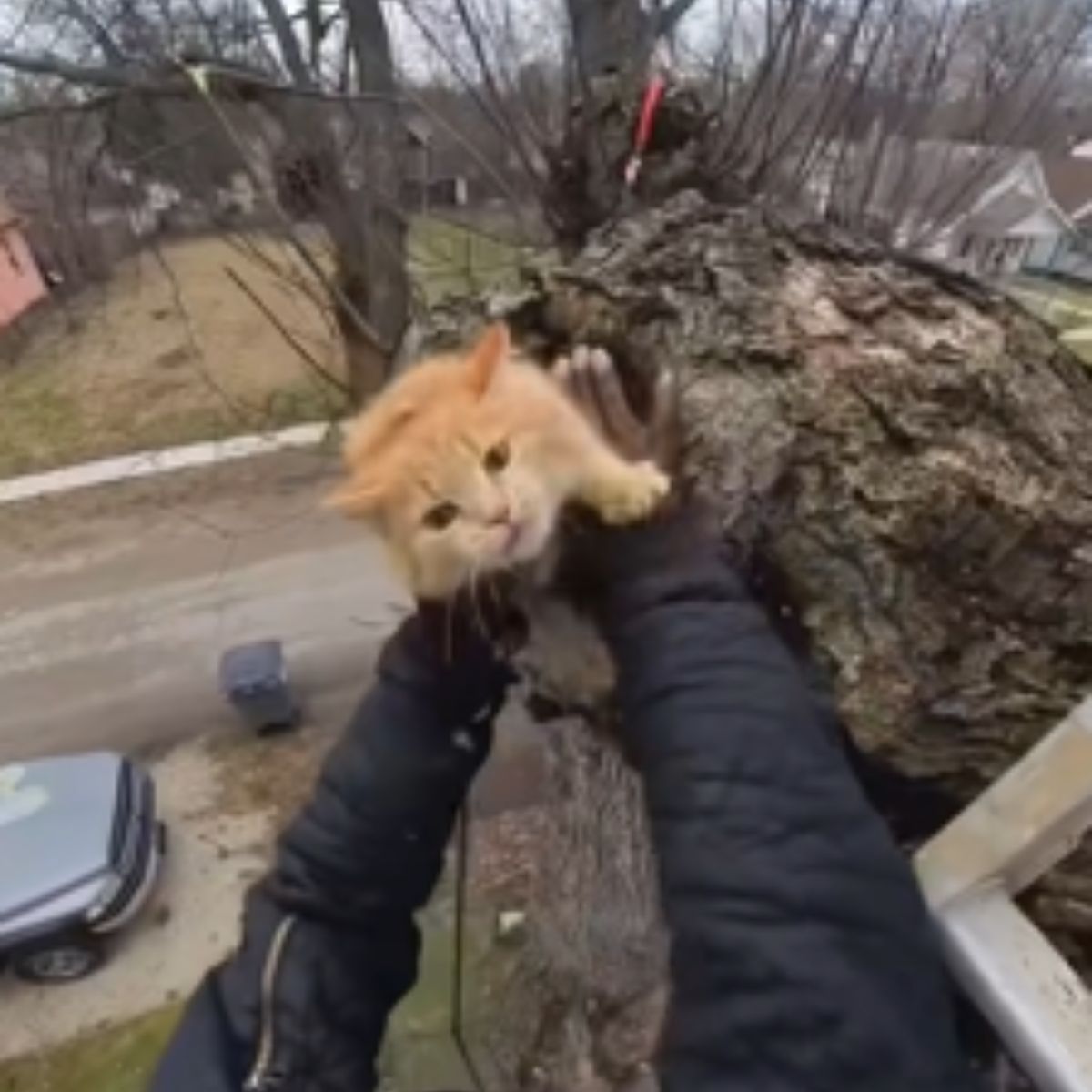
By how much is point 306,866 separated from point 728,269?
0.77 metres

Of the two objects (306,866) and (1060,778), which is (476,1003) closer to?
(306,866)

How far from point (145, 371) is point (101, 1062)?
26.7ft

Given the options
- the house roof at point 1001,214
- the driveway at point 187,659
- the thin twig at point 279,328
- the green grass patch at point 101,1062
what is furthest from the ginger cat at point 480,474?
the house roof at point 1001,214

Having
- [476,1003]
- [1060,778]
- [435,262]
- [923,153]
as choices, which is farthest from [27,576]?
[1060,778]

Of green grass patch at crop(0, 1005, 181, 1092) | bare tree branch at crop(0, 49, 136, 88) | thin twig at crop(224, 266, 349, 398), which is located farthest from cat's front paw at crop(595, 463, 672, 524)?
bare tree branch at crop(0, 49, 136, 88)

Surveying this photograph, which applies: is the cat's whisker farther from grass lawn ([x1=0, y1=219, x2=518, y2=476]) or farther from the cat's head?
grass lawn ([x1=0, y1=219, x2=518, y2=476])

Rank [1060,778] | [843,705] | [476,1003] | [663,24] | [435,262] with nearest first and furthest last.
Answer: [1060,778]
[843,705]
[476,1003]
[663,24]
[435,262]

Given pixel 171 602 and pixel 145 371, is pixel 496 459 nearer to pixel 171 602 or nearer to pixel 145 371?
pixel 171 602

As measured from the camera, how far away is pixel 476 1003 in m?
2.77

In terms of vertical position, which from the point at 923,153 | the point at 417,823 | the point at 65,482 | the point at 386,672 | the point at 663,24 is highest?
the point at 663,24

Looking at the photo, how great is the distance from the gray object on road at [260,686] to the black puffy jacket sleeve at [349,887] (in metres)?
3.81

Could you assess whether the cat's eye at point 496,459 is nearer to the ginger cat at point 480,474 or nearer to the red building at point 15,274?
the ginger cat at point 480,474

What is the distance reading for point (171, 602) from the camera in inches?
249

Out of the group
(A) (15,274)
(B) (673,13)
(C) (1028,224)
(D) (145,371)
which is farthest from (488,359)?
(A) (15,274)
